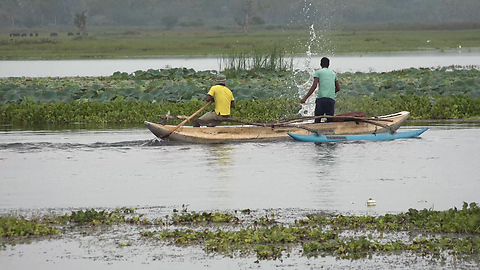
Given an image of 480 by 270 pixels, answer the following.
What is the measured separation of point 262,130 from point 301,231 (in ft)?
26.4

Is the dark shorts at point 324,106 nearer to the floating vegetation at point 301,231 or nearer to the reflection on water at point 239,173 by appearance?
the reflection on water at point 239,173

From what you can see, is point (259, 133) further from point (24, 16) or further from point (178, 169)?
point (24, 16)

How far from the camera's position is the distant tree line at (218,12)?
14262 cm

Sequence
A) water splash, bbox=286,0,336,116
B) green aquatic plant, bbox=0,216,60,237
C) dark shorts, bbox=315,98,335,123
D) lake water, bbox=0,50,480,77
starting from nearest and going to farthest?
green aquatic plant, bbox=0,216,60,237 → dark shorts, bbox=315,98,335,123 → water splash, bbox=286,0,336,116 → lake water, bbox=0,50,480,77

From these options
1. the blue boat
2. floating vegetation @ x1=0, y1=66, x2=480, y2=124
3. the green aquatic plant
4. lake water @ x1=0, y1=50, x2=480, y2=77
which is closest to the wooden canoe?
the blue boat

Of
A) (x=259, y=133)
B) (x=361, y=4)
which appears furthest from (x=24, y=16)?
(x=259, y=133)

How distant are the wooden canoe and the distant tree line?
400ft

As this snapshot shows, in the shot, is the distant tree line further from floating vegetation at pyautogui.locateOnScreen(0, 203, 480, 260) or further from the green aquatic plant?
the green aquatic plant

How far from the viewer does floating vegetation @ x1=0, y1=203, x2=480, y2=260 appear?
27.2ft

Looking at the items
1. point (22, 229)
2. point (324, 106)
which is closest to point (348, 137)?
point (324, 106)

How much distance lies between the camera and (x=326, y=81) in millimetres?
17031

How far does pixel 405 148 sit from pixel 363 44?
63.5 m

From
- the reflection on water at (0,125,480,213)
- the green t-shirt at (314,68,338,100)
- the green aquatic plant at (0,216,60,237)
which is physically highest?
the green t-shirt at (314,68,338,100)

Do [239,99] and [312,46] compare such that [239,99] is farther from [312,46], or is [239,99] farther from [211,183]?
[312,46]
